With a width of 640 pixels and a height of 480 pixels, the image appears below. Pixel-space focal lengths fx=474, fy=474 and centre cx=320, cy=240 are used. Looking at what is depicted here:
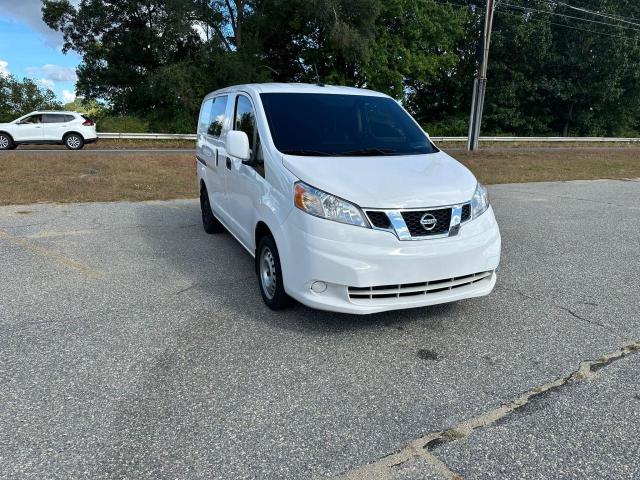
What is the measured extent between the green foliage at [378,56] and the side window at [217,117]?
71.7ft

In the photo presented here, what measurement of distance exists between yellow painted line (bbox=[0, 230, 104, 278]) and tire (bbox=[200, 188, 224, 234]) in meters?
1.79

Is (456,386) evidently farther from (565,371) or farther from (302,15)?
(302,15)

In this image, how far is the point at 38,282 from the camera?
459 centimetres

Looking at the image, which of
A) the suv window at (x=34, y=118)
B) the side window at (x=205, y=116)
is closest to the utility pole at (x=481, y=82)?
the side window at (x=205, y=116)

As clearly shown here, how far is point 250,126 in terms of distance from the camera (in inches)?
176

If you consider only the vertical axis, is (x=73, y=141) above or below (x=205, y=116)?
below

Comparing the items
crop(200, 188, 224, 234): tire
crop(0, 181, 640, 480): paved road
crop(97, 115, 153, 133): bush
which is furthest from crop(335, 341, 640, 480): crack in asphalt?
crop(97, 115, 153, 133): bush

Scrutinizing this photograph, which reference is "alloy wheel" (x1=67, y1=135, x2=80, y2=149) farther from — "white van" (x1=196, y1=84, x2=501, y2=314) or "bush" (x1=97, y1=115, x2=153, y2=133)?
"white van" (x1=196, y1=84, x2=501, y2=314)

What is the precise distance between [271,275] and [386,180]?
1.24m

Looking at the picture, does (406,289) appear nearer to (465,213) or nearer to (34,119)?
(465,213)

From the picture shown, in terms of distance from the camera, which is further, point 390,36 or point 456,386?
point 390,36

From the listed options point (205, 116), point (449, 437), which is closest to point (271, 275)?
point (449, 437)

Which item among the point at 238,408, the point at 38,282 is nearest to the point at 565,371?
the point at 238,408

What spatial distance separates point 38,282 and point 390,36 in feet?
98.8
